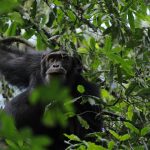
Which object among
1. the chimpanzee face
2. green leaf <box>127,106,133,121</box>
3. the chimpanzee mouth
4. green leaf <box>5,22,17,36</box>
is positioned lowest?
green leaf <box>127,106,133,121</box>

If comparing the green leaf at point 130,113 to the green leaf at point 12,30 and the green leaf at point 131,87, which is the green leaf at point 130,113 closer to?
the green leaf at point 131,87

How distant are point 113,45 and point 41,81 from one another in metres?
1.53

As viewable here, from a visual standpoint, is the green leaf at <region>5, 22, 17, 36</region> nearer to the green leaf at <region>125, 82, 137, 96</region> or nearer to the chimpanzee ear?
the chimpanzee ear

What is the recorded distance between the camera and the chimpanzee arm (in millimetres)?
5422

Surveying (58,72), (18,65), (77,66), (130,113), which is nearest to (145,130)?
(130,113)

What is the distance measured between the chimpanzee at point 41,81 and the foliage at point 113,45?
0.39m

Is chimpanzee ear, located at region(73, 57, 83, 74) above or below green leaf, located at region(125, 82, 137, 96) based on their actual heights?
above

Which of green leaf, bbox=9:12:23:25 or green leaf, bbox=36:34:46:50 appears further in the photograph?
green leaf, bbox=36:34:46:50

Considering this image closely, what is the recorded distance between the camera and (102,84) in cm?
426

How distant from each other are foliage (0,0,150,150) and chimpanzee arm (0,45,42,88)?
3.04 feet

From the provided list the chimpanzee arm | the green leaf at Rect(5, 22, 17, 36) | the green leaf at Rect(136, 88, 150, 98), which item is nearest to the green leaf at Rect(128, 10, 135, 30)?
the green leaf at Rect(136, 88, 150, 98)

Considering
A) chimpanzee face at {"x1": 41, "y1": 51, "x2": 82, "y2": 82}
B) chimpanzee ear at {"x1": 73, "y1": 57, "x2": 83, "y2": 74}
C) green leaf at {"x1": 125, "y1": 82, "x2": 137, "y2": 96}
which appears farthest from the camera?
chimpanzee ear at {"x1": 73, "y1": 57, "x2": 83, "y2": 74}

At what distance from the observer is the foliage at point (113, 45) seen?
10.9ft

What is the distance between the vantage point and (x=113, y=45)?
391cm
